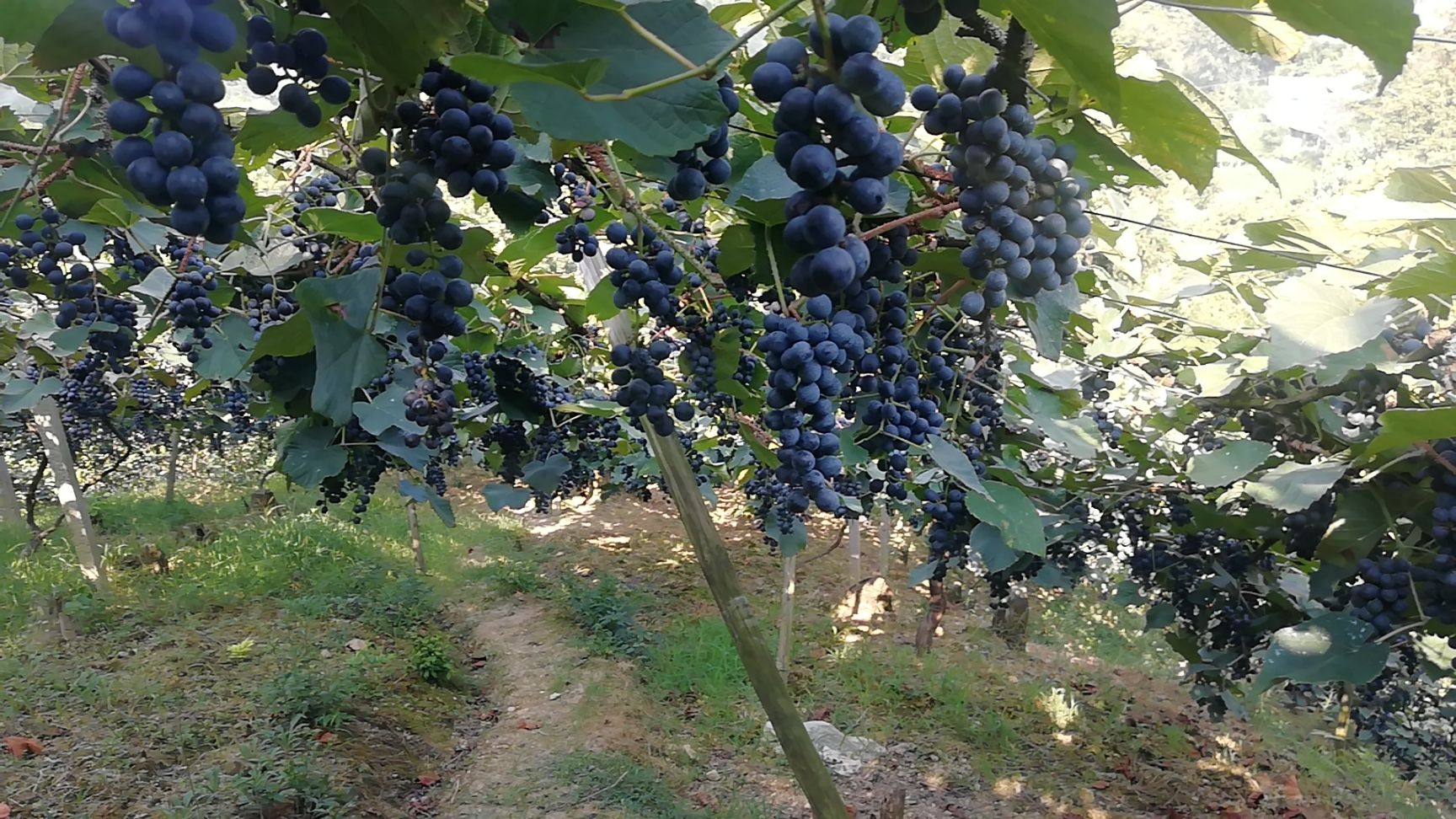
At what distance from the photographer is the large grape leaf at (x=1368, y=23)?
0.57 m

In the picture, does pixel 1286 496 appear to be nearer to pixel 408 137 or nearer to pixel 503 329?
pixel 408 137

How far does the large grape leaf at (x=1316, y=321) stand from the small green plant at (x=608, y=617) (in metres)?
6.72

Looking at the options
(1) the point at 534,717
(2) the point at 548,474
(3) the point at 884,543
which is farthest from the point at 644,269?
(3) the point at 884,543

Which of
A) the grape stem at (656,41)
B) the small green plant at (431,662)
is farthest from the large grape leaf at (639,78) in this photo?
the small green plant at (431,662)

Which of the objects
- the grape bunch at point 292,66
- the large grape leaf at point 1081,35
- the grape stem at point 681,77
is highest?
the large grape leaf at point 1081,35

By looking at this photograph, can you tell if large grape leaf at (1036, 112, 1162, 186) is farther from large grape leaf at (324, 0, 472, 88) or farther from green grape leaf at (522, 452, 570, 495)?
green grape leaf at (522, 452, 570, 495)

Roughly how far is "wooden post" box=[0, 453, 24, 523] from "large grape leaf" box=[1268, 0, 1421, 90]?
37.8ft

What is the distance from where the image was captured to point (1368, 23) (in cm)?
59

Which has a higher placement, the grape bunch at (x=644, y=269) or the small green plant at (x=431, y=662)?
the grape bunch at (x=644, y=269)

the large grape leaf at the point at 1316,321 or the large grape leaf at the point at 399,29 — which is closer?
the large grape leaf at the point at 399,29

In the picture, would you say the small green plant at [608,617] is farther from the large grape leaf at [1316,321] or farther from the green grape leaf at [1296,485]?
the large grape leaf at [1316,321]

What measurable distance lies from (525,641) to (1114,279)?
258 inches

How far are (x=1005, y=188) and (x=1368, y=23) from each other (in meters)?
0.28

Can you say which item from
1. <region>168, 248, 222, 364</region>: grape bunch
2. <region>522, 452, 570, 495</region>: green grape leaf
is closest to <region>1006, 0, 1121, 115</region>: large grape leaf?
<region>168, 248, 222, 364</region>: grape bunch
